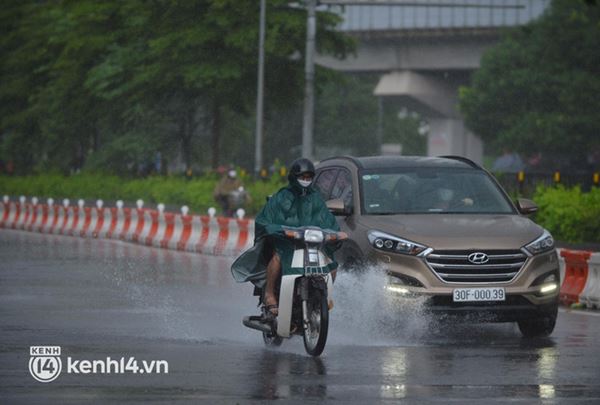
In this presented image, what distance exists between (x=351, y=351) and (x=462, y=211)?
261 centimetres

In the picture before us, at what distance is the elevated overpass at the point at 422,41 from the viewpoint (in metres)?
74.2

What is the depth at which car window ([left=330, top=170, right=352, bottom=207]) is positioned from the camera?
16.1 meters

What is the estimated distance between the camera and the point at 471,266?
14523 mm

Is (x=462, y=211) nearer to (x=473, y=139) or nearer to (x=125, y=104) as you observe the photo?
(x=125, y=104)

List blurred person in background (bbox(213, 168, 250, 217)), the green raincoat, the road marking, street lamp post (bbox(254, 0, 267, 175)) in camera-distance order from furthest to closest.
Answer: street lamp post (bbox(254, 0, 267, 175)), blurred person in background (bbox(213, 168, 250, 217)), the road marking, the green raincoat

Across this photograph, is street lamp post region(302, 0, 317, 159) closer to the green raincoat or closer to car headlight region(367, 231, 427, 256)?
car headlight region(367, 231, 427, 256)

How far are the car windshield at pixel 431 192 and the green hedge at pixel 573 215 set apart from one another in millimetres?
15740

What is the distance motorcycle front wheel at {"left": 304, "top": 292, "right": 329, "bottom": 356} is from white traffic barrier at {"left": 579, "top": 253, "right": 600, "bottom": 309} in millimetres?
6519

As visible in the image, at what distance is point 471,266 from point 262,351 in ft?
6.94

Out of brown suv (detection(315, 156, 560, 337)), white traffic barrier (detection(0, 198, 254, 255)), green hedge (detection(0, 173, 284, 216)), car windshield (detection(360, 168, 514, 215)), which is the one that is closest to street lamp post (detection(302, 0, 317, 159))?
green hedge (detection(0, 173, 284, 216))

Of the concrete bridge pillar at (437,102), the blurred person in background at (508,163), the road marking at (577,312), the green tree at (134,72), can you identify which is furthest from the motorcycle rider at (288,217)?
the concrete bridge pillar at (437,102)

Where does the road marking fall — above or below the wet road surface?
below

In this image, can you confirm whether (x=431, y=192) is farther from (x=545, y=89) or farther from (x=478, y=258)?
(x=545, y=89)

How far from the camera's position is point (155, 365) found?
12.2 metres
